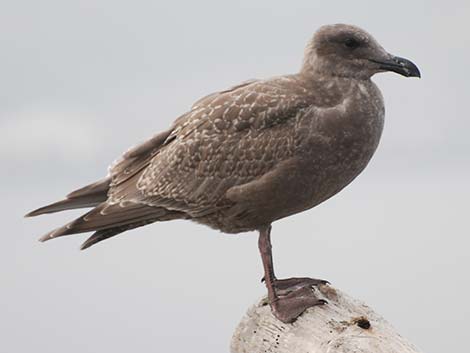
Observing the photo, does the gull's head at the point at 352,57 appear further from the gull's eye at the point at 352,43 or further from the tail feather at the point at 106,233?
the tail feather at the point at 106,233

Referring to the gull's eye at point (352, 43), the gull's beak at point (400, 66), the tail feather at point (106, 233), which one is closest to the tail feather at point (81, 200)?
the tail feather at point (106, 233)

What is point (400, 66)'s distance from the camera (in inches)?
493

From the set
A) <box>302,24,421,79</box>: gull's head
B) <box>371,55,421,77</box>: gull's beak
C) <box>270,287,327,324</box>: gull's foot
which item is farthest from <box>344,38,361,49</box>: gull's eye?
<box>270,287,327,324</box>: gull's foot

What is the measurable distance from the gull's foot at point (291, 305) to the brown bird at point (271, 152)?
0.01 m

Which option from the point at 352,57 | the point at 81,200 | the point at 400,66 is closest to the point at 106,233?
the point at 81,200

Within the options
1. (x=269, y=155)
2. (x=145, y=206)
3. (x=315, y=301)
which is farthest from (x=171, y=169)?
(x=315, y=301)

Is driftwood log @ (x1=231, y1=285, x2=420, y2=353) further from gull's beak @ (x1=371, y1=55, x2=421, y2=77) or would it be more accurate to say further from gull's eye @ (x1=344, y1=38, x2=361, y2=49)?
gull's eye @ (x1=344, y1=38, x2=361, y2=49)

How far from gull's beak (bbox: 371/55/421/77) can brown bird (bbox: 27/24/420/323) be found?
0.01 m

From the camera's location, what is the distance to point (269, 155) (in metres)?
12.2

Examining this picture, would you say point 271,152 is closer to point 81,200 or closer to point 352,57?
point 352,57

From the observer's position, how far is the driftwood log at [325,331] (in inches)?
462

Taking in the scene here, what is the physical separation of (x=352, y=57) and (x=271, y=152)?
138cm

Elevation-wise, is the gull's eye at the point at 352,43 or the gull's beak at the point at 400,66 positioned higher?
the gull's eye at the point at 352,43

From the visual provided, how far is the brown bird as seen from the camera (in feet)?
39.8
